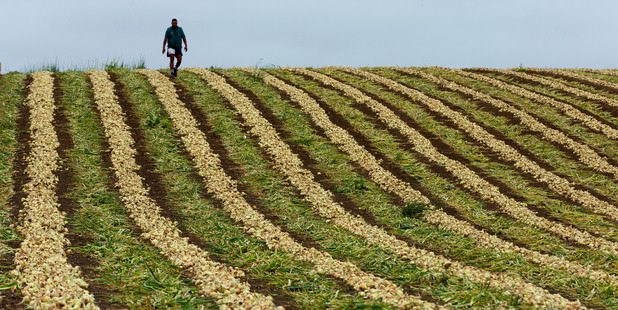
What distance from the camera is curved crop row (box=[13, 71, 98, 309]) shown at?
5711 mm

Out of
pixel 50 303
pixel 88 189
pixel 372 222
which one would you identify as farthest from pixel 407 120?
pixel 50 303

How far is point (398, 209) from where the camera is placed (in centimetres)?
999

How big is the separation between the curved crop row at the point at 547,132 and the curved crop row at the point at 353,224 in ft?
19.9

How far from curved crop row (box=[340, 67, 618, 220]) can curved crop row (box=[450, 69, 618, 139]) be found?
2.90 m

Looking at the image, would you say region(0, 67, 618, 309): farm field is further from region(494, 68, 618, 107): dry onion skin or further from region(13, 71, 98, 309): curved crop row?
region(494, 68, 618, 107): dry onion skin

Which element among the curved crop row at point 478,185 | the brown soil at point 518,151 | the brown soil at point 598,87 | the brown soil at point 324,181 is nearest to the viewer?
the brown soil at point 324,181

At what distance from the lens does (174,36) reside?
18266 millimetres

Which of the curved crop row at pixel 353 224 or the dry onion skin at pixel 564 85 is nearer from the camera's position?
the curved crop row at pixel 353 224

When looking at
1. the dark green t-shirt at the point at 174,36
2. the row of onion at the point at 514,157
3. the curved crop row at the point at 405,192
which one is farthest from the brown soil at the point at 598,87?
the dark green t-shirt at the point at 174,36

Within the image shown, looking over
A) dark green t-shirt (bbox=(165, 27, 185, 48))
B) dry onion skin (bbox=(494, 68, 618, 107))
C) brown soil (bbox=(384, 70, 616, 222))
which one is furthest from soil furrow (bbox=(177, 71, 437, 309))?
dry onion skin (bbox=(494, 68, 618, 107))

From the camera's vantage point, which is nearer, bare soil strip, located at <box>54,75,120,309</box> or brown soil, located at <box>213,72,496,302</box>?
bare soil strip, located at <box>54,75,120,309</box>

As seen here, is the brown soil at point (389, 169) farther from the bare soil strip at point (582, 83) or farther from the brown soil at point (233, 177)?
the bare soil strip at point (582, 83)

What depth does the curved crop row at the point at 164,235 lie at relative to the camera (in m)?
6.09

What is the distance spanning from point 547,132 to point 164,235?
10.3 metres
